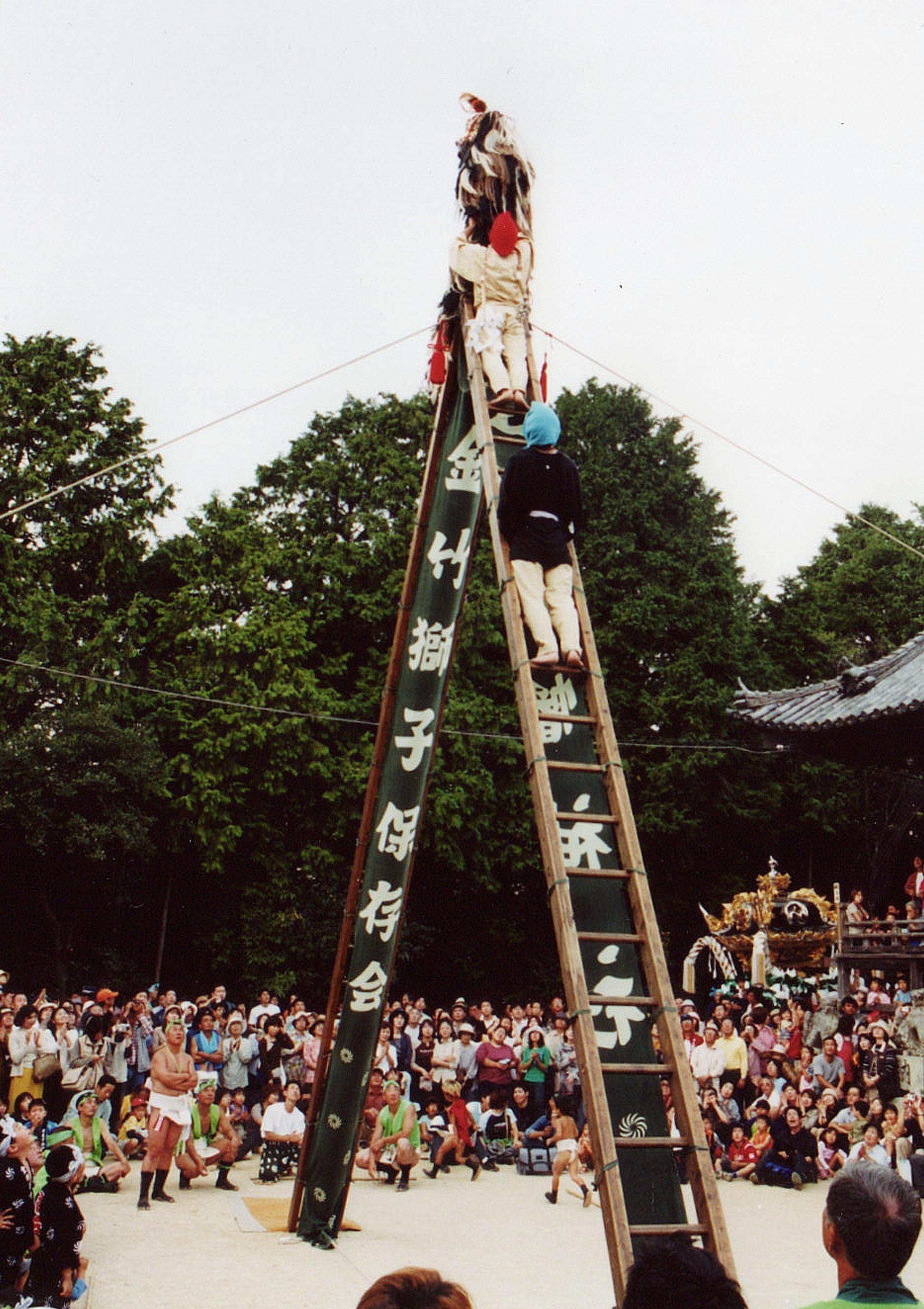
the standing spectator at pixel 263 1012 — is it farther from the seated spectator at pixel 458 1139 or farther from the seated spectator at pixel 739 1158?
the seated spectator at pixel 739 1158

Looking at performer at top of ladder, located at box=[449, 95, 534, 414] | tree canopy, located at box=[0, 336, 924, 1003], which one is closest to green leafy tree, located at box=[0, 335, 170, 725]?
tree canopy, located at box=[0, 336, 924, 1003]

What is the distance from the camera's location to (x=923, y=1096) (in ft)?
47.7

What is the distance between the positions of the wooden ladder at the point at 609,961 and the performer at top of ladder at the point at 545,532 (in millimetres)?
59

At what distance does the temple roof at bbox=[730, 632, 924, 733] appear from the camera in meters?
17.9

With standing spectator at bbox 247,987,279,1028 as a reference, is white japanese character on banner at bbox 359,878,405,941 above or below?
above

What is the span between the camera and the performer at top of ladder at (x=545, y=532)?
17.6ft

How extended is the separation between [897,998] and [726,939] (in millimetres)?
7408

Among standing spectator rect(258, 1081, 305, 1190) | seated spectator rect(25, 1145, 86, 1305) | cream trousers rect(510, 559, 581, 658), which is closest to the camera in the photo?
cream trousers rect(510, 559, 581, 658)

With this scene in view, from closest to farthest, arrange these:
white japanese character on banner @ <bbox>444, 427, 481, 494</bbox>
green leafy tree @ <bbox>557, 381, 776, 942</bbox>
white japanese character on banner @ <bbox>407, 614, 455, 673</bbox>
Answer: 1. white japanese character on banner @ <bbox>444, 427, 481, 494</bbox>
2. white japanese character on banner @ <bbox>407, 614, 455, 673</bbox>
3. green leafy tree @ <bbox>557, 381, 776, 942</bbox>

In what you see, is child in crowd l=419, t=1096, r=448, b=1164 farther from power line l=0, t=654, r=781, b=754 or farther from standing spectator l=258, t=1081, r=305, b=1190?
power line l=0, t=654, r=781, b=754

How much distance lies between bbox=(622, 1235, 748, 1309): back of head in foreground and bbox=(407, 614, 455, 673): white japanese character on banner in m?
5.90

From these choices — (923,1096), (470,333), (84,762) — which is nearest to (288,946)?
(84,762)

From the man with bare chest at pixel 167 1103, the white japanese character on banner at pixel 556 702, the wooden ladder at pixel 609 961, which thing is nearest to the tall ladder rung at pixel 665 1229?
the wooden ladder at pixel 609 961

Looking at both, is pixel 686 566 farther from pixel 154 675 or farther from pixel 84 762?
pixel 84 762
